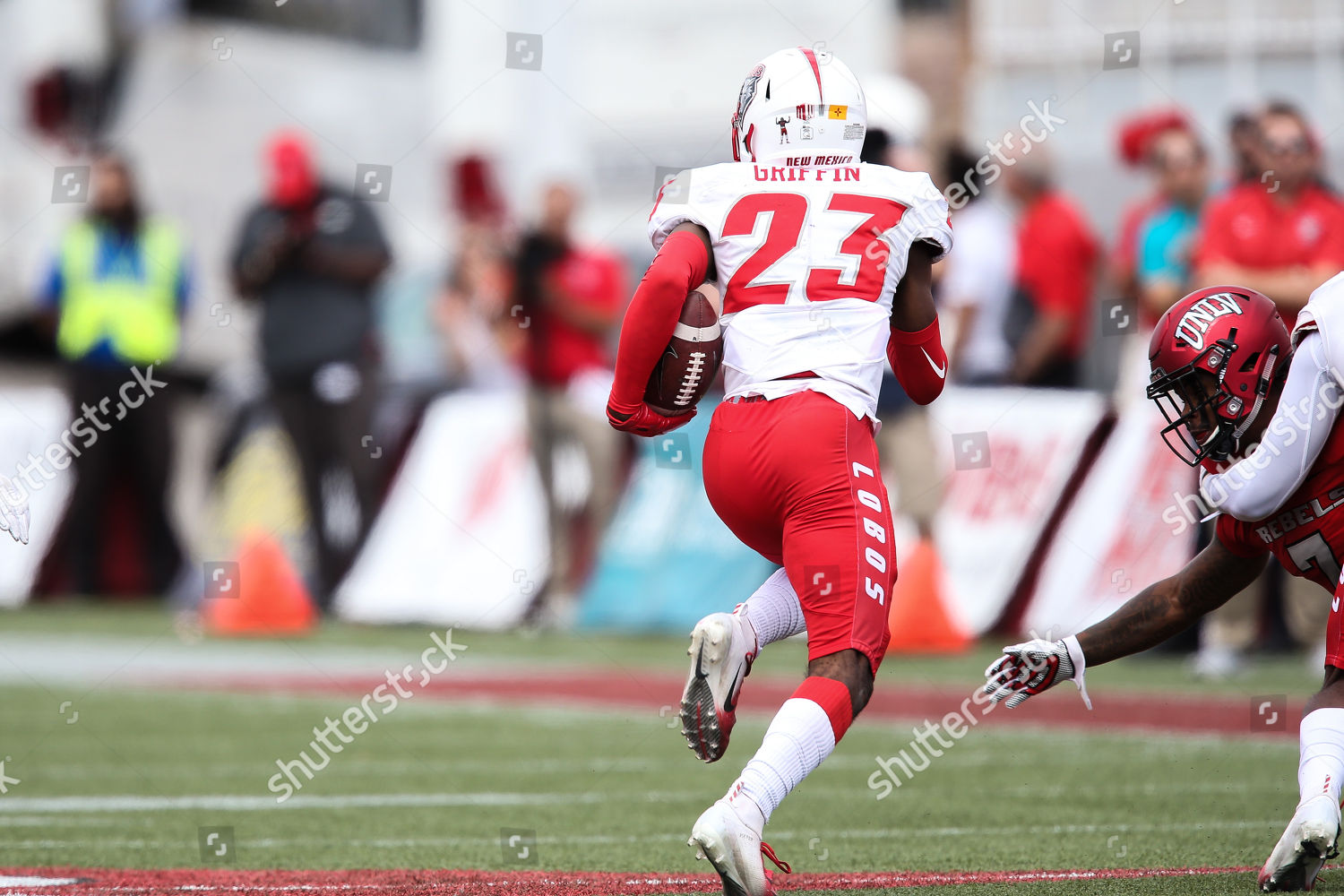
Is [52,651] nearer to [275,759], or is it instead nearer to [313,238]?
[313,238]

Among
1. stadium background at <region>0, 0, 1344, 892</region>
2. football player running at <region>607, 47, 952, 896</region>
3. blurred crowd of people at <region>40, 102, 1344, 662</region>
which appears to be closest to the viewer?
football player running at <region>607, 47, 952, 896</region>

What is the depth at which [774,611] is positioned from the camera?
16.3 feet

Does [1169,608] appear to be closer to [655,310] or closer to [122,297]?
[655,310]

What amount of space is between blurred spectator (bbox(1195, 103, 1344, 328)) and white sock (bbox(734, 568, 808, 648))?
5.22 metres

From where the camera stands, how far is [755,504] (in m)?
4.75

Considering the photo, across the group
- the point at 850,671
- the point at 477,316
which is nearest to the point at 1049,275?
the point at 477,316

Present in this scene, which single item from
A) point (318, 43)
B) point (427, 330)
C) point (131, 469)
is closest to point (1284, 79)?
point (427, 330)

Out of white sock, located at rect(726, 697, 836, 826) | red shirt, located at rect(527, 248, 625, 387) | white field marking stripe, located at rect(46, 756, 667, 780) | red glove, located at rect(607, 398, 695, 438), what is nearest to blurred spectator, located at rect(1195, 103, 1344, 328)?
white field marking stripe, located at rect(46, 756, 667, 780)

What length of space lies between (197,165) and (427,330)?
3046 mm

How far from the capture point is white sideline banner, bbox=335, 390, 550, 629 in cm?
1336

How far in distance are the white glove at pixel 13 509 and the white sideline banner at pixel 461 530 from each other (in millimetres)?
7985

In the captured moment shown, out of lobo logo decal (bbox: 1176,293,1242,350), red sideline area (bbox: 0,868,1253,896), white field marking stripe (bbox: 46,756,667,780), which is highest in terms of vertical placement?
lobo logo decal (bbox: 1176,293,1242,350)

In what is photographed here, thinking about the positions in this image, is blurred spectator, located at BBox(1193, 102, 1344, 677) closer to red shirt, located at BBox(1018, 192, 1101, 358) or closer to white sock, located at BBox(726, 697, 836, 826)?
red shirt, located at BBox(1018, 192, 1101, 358)

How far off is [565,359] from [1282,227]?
4956mm
